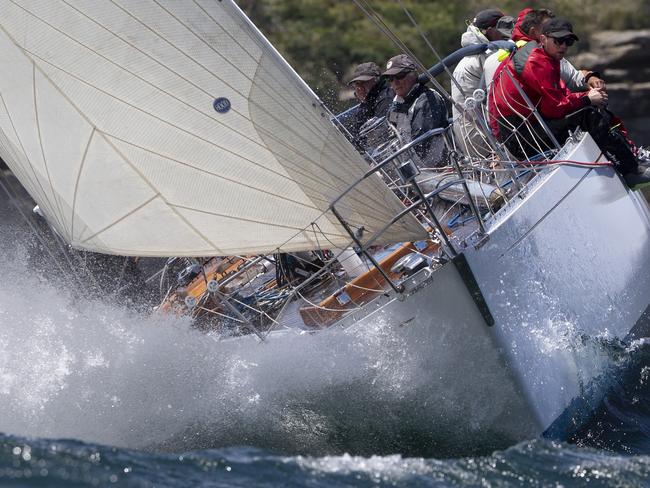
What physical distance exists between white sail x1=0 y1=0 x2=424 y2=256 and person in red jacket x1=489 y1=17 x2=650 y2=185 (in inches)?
56.1

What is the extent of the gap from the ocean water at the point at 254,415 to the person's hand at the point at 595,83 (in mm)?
1633

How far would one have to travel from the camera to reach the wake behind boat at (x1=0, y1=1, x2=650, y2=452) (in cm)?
572

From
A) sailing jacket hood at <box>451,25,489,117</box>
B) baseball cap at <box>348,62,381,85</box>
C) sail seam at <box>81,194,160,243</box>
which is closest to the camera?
sail seam at <box>81,194,160,243</box>

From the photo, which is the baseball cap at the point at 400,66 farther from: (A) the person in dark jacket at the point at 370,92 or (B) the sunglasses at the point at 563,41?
(B) the sunglasses at the point at 563,41

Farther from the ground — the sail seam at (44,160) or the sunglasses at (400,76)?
the sail seam at (44,160)

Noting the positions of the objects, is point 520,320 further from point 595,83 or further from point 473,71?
point 473,71

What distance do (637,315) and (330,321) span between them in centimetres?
210

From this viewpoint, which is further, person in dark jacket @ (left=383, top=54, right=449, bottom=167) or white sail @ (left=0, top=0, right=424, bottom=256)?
person in dark jacket @ (left=383, top=54, right=449, bottom=167)

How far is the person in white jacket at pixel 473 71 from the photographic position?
23.6 feet

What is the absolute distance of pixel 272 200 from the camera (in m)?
5.92

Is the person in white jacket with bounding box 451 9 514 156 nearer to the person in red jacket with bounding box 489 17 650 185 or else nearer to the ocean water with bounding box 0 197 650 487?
the person in red jacket with bounding box 489 17 650 185

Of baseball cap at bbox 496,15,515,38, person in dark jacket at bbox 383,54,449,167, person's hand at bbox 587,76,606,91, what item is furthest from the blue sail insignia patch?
baseball cap at bbox 496,15,515,38

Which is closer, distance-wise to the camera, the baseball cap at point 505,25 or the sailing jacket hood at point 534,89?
the sailing jacket hood at point 534,89

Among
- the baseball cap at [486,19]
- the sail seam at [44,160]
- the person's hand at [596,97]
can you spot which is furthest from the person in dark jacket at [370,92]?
the sail seam at [44,160]
